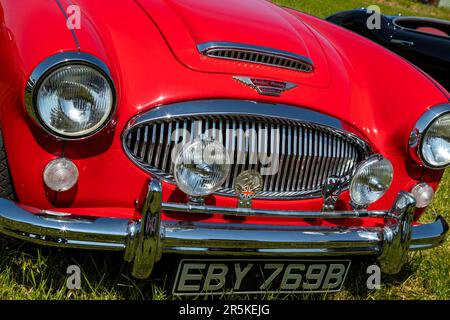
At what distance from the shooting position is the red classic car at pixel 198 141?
1911mm

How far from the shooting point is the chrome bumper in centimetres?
189

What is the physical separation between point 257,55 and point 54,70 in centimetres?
82

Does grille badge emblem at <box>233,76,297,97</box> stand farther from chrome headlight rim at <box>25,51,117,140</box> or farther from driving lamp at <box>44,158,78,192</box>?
driving lamp at <box>44,158,78,192</box>

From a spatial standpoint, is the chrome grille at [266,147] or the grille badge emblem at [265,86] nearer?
the chrome grille at [266,147]

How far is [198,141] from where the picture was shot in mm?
→ 1973

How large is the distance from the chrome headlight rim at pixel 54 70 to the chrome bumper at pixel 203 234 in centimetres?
25

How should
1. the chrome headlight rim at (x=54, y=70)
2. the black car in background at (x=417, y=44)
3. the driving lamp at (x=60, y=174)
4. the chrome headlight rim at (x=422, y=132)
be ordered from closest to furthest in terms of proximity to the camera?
the chrome headlight rim at (x=54, y=70) → the driving lamp at (x=60, y=174) → the chrome headlight rim at (x=422, y=132) → the black car in background at (x=417, y=44)

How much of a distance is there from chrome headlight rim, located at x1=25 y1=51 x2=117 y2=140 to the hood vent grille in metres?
0.48

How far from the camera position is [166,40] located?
7.44 ft

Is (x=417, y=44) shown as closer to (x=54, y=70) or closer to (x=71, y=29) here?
(x=71, y=29)

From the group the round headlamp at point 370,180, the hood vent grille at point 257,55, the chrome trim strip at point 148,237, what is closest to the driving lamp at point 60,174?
the chrome trim strip at point 148,237

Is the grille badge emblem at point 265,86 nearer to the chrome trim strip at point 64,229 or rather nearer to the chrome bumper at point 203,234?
the chrome bumper at point 203,234

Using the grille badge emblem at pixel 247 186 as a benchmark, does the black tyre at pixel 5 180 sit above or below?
below

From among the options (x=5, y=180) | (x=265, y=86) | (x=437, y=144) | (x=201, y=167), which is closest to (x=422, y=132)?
(x=437, y=144)
